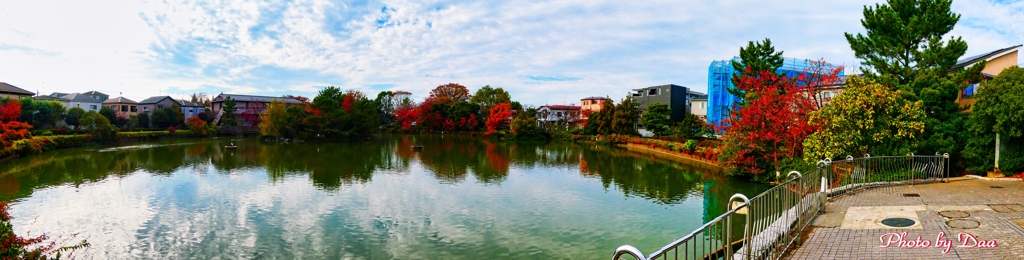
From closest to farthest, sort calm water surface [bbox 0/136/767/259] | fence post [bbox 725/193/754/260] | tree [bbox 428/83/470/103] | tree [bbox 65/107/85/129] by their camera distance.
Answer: fence post [bbox 725/193/754/260], calm water surface [bbox 0/136/767/259], tree [bbox 65/107/85/129], tree [bbox 428/83/470/103]

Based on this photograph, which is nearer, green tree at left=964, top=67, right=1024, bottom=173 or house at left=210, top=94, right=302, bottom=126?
green tree at left=964, top=67, right=1024, bottom=173

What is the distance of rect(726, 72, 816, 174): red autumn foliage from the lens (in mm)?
14977

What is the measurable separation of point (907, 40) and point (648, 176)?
955cm

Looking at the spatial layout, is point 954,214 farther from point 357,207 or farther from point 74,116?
point 74,116

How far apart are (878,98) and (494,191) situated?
10.5 metres

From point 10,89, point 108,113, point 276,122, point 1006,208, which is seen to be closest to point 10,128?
point 276,122

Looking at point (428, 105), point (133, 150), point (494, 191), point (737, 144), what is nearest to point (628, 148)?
point (737, 144)

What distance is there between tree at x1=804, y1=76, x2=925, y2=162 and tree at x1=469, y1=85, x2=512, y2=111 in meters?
47.9

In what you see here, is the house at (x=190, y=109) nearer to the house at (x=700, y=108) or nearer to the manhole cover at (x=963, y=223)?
the house at (x=700, y=108)

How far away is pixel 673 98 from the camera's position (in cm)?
4403

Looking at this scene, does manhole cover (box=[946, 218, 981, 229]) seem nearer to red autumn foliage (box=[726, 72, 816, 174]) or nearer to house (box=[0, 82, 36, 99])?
red autumn foliage (box=[726, 72, 816, 174])

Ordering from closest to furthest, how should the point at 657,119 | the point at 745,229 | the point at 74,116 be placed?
the point at 745,229 → the point at 657,119 → the point at 74,116

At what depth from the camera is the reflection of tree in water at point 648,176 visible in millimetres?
15039

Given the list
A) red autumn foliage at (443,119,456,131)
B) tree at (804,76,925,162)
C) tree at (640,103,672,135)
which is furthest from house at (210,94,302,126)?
tree at (804,76,925,162)
